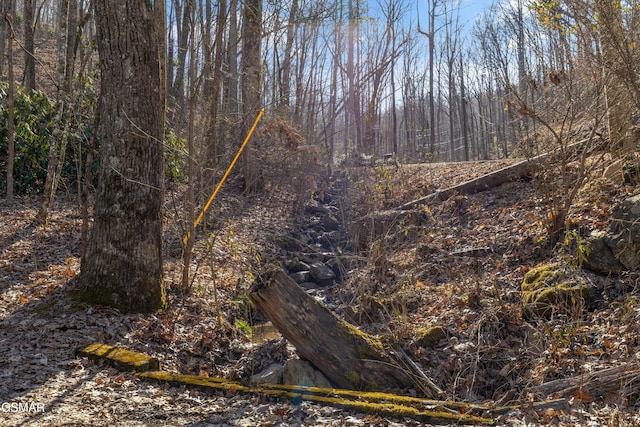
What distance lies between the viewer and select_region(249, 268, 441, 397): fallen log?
15.4 feet

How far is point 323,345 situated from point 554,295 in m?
2.79

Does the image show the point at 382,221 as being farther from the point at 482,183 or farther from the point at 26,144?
the point at 26,144

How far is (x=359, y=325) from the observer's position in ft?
21.7

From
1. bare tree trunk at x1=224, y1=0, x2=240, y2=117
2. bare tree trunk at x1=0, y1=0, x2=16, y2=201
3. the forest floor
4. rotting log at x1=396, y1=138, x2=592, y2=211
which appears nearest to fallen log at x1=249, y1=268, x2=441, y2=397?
the forest floor

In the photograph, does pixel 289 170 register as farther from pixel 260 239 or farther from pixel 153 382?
pixel 153 382

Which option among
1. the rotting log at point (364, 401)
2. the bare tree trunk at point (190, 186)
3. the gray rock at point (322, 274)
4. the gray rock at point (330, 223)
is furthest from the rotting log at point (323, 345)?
Result: the gray rock at point (330, 223)

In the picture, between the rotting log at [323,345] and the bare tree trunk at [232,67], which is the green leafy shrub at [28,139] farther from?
the rotting log at [323,345]

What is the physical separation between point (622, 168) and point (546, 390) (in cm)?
441

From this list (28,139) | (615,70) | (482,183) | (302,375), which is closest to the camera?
(302,375)

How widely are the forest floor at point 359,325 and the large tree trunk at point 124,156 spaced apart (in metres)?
0.44

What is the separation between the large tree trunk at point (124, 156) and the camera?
18.3 ft

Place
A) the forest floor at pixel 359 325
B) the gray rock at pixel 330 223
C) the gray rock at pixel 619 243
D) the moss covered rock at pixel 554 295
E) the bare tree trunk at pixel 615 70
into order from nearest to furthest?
the forest floor at pixel 359 325 → the moss covered rock at pixel 554 295 → the gray rock at pixel 619 243 → the bare tree trunk at pixel 615 70 → the gray rock at pixel 330 223

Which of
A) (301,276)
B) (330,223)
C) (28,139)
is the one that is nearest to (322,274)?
(301,276)

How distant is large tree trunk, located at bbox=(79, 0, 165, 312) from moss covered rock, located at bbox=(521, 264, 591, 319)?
4.57 meters
